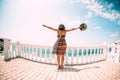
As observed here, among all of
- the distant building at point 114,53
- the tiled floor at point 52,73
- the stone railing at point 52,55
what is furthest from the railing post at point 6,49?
the distant building at point 114,53

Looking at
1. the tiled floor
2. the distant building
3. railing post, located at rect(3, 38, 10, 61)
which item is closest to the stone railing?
railing post, located at rect(3, 38, 10, 61)

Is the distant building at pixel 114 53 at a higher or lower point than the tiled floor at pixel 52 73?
higher

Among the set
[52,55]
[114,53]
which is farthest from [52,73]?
[114,53]

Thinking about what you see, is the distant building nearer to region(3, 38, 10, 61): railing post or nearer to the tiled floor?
the tiled floor

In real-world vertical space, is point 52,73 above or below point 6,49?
below

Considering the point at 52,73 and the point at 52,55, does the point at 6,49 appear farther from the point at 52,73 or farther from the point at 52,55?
the point at 52,73

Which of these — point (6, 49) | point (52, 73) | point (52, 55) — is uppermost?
point (6, 49)

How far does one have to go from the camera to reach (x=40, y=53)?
5090 millimetres

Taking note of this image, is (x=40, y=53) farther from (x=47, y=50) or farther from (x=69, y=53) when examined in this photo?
(x=69, y=53)

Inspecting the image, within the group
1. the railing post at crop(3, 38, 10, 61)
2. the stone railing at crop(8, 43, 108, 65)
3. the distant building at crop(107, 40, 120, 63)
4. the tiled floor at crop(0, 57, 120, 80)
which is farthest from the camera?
the distant building at crop(107, 40, 120, 63)

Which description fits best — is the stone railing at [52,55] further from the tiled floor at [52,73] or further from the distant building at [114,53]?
the tiled floor at [52,73]

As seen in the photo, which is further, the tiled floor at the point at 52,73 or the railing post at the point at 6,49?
the railing post at the point at 6,49

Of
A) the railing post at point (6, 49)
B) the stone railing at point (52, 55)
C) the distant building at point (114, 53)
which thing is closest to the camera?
the stone railing at point (52, 55)

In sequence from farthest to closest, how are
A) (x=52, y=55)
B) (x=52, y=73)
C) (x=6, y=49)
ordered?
(x=6, y=49), (x=52, y=55), (x=52, y=73)
